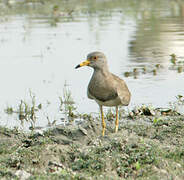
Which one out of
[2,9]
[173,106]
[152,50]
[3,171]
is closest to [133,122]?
[173,106]

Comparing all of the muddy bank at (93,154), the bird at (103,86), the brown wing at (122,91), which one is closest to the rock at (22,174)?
the muddy bank at (93,154)

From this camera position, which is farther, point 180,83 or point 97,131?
point 180,83

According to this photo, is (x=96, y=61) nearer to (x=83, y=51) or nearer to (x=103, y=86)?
(x=103, y=86)

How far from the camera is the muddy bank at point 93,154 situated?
5367mm

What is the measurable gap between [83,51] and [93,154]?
8.03 m

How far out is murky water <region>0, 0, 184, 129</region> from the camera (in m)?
9.78

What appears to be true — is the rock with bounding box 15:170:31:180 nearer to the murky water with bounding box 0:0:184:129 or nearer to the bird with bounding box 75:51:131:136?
the bird with bounding box 75:51:131:136

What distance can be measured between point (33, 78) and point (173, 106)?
11.4ft

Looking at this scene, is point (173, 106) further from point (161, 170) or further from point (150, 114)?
point (161, 170)

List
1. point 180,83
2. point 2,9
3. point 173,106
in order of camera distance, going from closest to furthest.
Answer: point 173,106 < point 180,83 < point 2,9

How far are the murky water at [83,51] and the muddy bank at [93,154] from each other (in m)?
1.57

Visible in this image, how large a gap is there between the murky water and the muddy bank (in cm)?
157

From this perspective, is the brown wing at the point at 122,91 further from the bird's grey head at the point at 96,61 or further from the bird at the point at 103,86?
the bird's grey head at the point at 96,61

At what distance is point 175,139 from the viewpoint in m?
6.66
